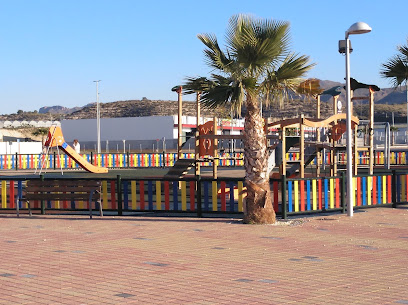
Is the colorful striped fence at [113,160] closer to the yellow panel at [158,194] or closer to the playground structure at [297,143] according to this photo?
the playground structure at [297,143]

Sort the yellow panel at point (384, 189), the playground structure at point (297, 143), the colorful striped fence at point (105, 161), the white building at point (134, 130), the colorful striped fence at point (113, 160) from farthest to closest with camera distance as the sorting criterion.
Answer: the white building at point (134, 130)
the colorful striped fence at point (105, 161)
the colorful striped fence at point (113, 160)
the playground structure at point (297, 143)
the yellow panel at point (384, 189)

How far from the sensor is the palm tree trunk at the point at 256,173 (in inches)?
590

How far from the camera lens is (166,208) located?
17.1 metres

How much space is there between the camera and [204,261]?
10430mm

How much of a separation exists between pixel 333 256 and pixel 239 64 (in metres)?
5.67

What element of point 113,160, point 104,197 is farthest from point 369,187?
point 113,160

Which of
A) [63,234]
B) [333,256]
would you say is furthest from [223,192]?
[333,256]

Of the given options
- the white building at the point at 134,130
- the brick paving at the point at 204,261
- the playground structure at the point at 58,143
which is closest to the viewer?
the brick paving at the point at 204,261

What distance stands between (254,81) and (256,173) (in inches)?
76.3

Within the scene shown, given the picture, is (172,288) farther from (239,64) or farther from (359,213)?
(359,213)

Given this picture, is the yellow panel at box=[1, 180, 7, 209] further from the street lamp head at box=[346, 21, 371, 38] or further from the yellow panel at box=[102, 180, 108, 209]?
the street lamp head at box=[346, 21, 371, 38]

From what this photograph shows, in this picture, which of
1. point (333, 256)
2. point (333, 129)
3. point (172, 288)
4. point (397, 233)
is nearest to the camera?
point (172, 288)

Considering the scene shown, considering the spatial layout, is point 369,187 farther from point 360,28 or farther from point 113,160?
point 113,160

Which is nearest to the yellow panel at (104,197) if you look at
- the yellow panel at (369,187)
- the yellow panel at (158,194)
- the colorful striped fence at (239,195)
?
the colorful striped fence at (239,195)
